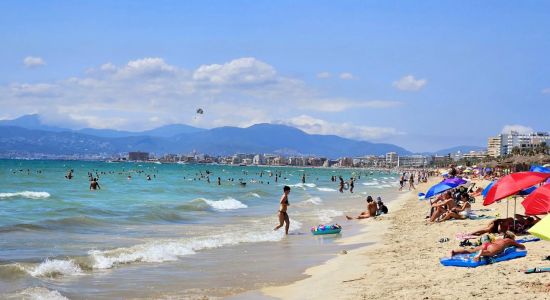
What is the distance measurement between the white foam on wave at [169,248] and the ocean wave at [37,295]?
223 cm

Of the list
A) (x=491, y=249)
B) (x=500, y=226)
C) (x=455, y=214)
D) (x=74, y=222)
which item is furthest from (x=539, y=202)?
(x=74, y=222)

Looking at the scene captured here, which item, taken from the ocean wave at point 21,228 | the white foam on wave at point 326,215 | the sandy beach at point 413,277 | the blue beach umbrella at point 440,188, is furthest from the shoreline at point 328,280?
the ocean wave at point 21,228

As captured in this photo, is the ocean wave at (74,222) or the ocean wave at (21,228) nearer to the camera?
the ocean wave at (21,228)

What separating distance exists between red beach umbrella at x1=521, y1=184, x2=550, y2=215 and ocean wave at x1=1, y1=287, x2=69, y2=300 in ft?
25.4

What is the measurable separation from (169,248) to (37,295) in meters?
4.74

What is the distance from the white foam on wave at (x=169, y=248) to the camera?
35.9 feet

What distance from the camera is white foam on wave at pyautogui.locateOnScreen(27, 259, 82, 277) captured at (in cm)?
943

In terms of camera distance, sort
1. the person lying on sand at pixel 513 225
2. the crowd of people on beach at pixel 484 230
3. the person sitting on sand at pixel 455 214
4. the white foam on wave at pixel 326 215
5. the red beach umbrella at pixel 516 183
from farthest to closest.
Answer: the white foam on wave at pixel 326 215
the person sitting on sand at pixel 455 214
the person lying on sand at pixel 513 225
the red beach umbrella at pixel 516 183
the crowd of people on beach at pixel 484 230

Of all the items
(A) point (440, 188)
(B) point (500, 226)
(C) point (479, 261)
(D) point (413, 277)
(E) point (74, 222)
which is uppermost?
(A) point (440, 188)

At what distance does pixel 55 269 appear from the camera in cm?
968

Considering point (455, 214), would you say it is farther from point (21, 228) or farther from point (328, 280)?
point (21, 228)

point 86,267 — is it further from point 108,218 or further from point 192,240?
point 108,218

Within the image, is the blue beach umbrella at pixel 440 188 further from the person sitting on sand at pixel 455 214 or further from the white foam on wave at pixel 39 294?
the white foam on wave at pixel 39 294

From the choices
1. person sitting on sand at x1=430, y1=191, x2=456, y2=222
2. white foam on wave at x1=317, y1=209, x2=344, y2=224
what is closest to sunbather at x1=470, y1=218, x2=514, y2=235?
person sitting on sand at x1=430, y1=191, x2=456, y2=222
